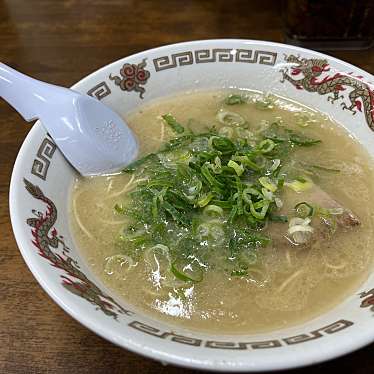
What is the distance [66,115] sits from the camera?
168 centimetres

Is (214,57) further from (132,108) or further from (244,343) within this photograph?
(244,343)

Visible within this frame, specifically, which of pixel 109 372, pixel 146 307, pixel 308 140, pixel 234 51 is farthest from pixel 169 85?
pixel 109 372

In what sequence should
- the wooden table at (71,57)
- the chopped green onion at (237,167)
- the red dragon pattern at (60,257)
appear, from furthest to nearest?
the chopped green onion at (237,167) → the wooden table at (71,57) → the red dragon pattern at (60,257)

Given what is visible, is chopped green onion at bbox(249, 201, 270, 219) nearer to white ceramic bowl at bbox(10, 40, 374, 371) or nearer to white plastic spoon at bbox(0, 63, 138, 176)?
white ceramic bowl at bbox(10, 40, 374, 371)

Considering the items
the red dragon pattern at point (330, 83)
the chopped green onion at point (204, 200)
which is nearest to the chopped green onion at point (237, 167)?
the chopped green onion at point (204, 200)

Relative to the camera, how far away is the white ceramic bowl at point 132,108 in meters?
1.05

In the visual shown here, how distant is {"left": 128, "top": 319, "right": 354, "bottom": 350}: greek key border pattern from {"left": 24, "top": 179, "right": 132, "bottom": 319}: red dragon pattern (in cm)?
11

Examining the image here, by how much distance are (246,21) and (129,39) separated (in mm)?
760

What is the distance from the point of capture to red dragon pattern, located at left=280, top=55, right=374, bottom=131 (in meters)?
1.85

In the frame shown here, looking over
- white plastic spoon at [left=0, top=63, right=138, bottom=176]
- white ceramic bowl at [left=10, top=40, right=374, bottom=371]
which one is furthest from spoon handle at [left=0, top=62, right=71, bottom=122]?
white ceramic bowl at [left=10, top=40, right=374, bottom=371]

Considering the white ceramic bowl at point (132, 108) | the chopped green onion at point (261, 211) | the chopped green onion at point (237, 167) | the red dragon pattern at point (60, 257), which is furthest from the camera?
the chopped green onion at point (237, 167)

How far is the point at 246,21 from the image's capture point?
2.80m

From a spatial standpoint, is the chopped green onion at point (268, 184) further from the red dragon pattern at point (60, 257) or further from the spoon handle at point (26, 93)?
the spoon handle at point (26, 93)

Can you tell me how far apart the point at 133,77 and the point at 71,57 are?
0.77 metres
